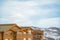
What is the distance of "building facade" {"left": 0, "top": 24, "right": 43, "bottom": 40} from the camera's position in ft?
27.1

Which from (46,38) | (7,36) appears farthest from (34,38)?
(7,36)

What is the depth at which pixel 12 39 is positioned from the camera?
342 inches

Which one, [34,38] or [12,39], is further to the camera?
[34,38]

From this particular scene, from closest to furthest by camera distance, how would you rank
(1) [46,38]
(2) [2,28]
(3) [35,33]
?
1. (2) [2,28]
2. (3) [35,33]
3. (1) [46,38]

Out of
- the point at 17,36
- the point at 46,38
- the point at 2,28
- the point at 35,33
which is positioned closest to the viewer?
the point at 2,28

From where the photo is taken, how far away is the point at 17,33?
884 centimetres

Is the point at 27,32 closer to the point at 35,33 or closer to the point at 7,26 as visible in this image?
the point at 35,33

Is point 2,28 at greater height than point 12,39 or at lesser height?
greater

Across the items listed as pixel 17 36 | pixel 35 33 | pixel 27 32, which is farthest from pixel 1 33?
pixel 35 33

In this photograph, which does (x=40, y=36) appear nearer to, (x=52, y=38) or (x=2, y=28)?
(x=52, y=38)

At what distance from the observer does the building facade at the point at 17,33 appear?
825 cm

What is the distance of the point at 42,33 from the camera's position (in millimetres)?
9891

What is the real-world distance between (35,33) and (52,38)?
1.47 meters

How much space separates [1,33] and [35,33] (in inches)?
88.0
